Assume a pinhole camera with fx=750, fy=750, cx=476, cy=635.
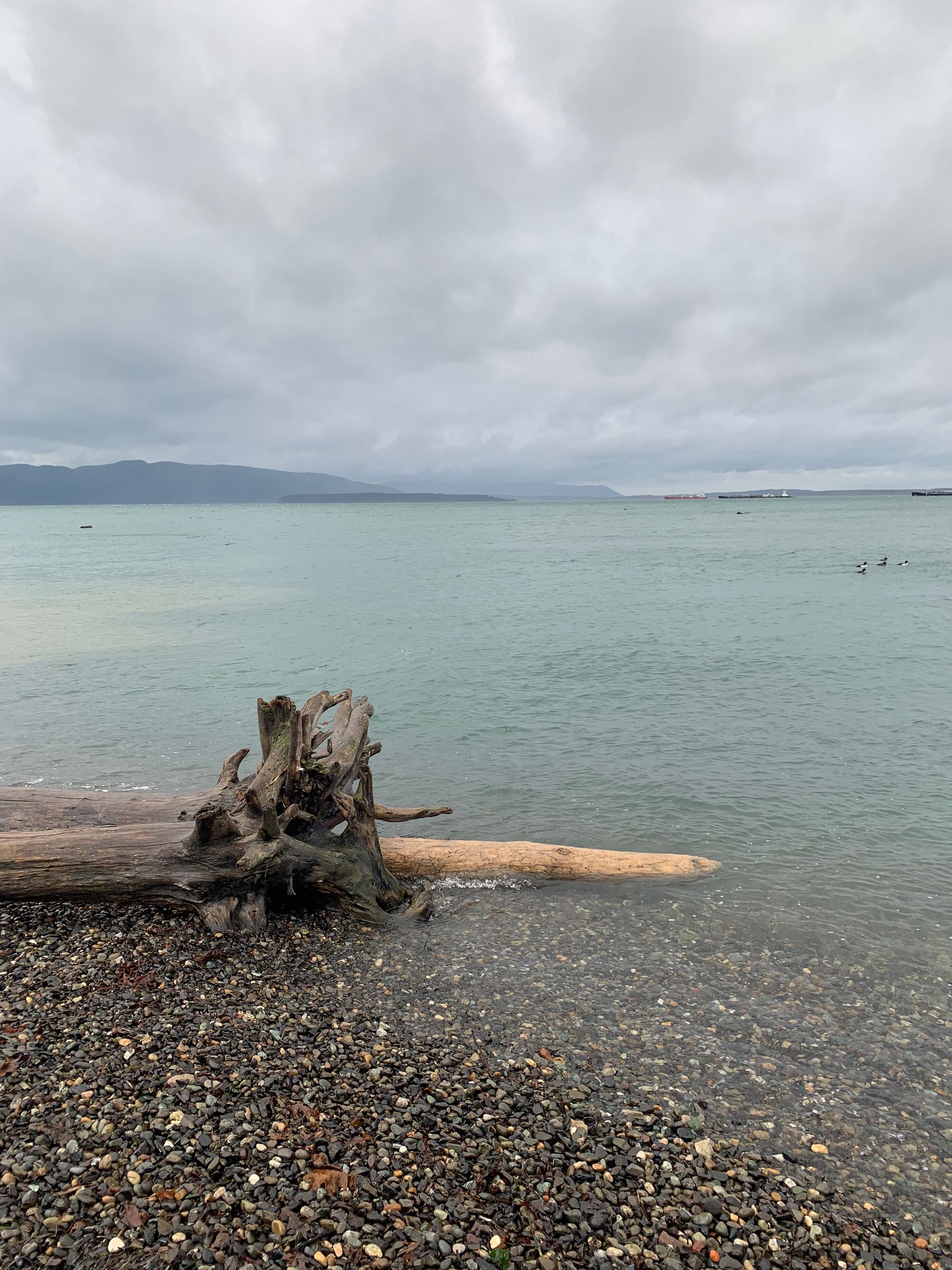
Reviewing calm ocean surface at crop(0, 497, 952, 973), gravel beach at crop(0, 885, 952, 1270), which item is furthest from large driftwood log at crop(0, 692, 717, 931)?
calm ocean surface at crop(0, 497, 952, 973)

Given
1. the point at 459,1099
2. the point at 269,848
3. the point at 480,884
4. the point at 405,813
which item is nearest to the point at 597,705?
the point at 480,884

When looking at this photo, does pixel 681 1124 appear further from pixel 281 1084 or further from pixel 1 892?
pixel 1 892

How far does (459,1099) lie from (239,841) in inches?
173

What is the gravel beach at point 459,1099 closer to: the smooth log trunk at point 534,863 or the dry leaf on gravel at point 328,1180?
the dry leaf on gravel at point 328,1180

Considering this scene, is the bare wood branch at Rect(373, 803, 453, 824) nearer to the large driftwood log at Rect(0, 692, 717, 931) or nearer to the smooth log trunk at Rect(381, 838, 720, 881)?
the large driftwood log at Rect(0, 692, 717, 931)

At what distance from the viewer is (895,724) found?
816 inches

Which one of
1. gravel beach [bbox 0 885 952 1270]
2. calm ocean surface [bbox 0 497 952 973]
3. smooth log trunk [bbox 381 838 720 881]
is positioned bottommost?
calm ocean surface [bbox 0 497 952 973]

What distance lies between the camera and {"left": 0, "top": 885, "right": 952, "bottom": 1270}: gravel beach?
5137mm

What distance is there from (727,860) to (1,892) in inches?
420

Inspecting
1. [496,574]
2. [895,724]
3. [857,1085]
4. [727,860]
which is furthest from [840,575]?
[857,1085]

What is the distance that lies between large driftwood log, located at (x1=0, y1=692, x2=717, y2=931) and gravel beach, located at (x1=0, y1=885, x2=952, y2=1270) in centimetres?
41

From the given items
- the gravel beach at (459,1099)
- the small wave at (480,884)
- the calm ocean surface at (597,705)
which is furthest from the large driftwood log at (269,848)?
the calm ocean surface at (597,705)

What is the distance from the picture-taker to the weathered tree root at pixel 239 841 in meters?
9.34

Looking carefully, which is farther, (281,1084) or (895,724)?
(895,724)
